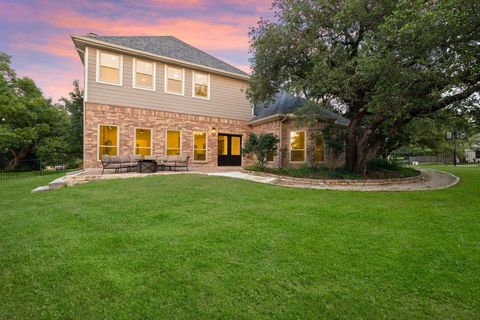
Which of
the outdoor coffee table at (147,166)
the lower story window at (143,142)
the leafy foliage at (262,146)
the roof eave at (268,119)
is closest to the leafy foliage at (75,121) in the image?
the lower story window at (143,142)

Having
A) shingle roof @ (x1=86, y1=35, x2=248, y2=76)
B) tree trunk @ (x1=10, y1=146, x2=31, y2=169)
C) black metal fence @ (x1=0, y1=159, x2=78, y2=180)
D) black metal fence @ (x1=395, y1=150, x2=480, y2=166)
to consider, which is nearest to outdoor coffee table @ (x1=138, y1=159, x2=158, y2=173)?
shingle roof @ (x1=86, y1=35, x2=248, y2=76)

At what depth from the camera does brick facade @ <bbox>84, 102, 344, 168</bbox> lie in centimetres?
1087

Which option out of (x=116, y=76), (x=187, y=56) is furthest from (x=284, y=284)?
Result: (x=187, y=56)

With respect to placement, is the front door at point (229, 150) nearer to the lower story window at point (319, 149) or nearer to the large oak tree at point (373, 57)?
the large oak tree at point (373, 57)

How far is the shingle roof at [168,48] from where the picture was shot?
38.2 feet

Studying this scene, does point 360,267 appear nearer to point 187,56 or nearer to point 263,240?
point 263,240

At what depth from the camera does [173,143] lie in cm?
1284

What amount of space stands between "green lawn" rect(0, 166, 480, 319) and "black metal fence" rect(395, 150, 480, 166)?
24.6 m

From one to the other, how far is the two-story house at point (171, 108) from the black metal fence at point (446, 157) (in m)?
17.4

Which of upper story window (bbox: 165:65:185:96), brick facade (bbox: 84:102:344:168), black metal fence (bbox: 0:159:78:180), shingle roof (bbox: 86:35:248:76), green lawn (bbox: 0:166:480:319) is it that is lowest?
green lawn (bbox: 0:166:480:319)

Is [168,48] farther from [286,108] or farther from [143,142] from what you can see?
[286,108]

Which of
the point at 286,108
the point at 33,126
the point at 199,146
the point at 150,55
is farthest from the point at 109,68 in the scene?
the point at 33,126

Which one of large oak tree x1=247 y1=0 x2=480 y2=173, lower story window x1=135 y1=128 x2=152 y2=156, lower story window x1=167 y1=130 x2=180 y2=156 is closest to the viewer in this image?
large oak tree x1=247 y1=0 x2=480 y2=173

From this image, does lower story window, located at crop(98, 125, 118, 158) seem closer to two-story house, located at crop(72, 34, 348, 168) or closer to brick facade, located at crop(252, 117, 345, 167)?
two-story house, located at crop(72, 34, 348, 168)
